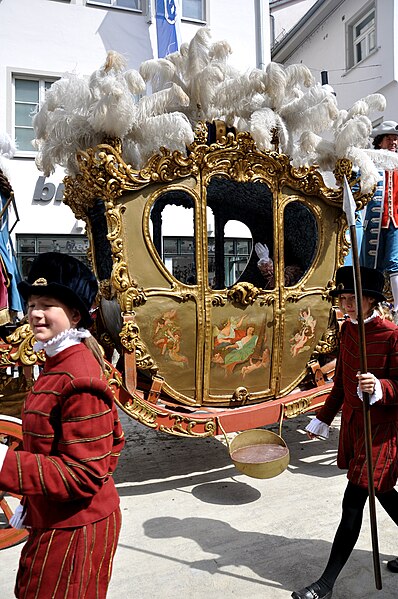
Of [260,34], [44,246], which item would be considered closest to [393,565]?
[44,246]

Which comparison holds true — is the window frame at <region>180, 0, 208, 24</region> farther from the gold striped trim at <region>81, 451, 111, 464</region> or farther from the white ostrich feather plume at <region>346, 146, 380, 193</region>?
the gold striped trim at <region>81, 451, 111, 464</region>

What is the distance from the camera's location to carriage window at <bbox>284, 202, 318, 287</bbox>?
4.17 meters

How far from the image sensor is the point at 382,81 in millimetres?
12406

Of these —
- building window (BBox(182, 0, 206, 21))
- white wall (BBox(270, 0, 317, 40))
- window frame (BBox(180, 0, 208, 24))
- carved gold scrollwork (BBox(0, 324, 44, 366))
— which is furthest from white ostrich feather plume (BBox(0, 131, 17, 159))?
white wall (BBox(270, 0, 317, 40))

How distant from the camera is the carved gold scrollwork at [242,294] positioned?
3.72m

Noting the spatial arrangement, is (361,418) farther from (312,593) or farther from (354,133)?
(354,133)

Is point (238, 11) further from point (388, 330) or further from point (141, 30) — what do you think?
point (388, 330)

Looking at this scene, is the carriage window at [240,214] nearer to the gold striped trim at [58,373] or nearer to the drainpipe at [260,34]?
the gold striped trim at [58,373]

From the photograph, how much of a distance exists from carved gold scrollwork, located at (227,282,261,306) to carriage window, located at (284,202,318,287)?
627 mm

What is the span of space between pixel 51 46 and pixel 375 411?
1000cm

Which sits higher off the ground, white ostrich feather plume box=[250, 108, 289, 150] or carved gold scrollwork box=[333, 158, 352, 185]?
white ostrich feather plume box=[250, 108, 289, 150]

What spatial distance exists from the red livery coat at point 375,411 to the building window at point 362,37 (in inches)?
491

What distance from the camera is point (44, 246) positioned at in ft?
33.3

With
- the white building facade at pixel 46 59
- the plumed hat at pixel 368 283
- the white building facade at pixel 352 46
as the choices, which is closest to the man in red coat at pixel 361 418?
the plumed hat at pixel 368 283
